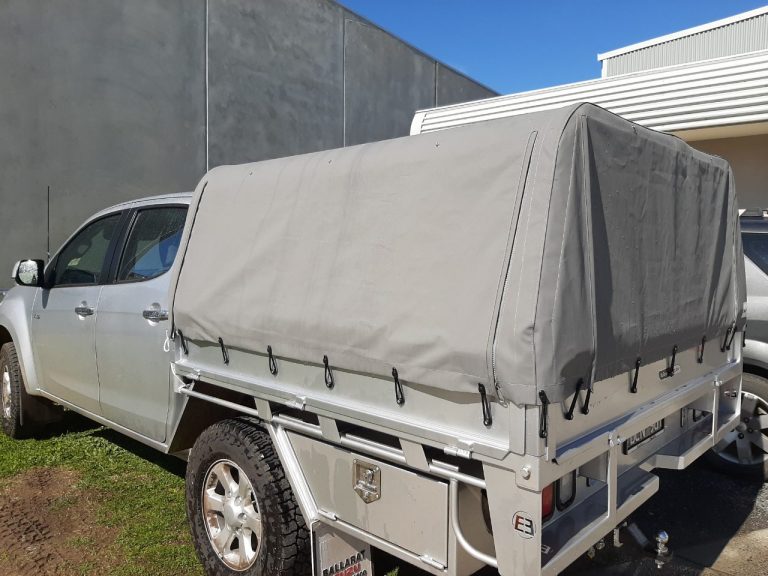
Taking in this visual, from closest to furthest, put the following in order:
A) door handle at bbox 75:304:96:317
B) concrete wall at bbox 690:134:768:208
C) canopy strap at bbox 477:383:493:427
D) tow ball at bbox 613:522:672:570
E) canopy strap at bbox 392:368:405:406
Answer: canopy strap at bbox 477:383:493:427 → canopy strap at bbox 392:368:405:406 → tow ball at bbox 613:522:672:570 → door handle at bbox 75:304:96:317 → concrete wall at bbox 690:134:768:208

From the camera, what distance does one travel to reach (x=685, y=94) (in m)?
7.33

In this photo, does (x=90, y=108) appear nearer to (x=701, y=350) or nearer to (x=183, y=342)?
(x=183, y=342)

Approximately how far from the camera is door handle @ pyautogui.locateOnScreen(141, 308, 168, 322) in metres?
3.56

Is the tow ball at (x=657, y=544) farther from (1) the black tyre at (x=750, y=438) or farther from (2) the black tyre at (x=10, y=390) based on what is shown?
(2) the black tyre at (x=10, y=390)

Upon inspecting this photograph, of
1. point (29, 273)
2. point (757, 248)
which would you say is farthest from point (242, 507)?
point (757, 248)

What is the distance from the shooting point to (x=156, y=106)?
9.91 m

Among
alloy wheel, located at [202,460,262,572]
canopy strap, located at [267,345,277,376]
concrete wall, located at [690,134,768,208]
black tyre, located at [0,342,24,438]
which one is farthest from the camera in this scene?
concrete wall, located at [690,134,768,208]

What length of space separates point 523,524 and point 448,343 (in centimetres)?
62

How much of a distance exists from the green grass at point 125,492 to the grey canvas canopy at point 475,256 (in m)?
1.29

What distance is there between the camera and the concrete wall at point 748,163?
8.50 metres

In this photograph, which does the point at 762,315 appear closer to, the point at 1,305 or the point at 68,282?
the point at 68,282

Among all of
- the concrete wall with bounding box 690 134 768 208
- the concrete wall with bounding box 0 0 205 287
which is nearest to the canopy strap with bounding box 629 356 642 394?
the concrete wall with bounding box 690 134 768 208

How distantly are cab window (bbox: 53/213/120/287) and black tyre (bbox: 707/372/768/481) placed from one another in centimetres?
451

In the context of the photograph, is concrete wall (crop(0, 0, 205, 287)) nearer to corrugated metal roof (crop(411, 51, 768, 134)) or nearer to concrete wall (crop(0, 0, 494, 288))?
concrete wall (crop(0, 0, 494, 288))
